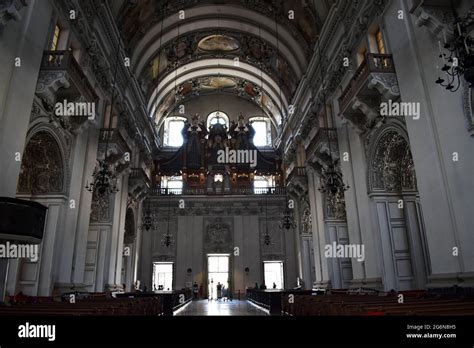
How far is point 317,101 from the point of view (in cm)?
1450

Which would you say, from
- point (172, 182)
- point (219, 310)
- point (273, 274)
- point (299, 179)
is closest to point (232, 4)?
point (299, 179)

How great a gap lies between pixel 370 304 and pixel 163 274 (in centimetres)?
1922

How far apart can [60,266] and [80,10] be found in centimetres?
780

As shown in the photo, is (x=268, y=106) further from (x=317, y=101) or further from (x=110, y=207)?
(x=110, y=207)

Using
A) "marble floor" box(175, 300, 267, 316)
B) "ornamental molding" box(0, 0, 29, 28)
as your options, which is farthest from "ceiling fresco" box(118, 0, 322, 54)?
"marble floor" box(175, 300, 267, 316)

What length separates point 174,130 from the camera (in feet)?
86.4

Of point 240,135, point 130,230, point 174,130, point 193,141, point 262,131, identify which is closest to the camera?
point 130,230

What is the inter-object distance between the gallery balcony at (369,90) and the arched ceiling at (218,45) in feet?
19.2

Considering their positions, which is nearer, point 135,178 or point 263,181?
point 135,178

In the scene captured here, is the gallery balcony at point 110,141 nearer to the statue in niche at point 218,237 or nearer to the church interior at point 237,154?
the church interior at point 237,154

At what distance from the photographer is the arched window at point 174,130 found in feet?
85.5

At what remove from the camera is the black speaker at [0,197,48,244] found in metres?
5.35

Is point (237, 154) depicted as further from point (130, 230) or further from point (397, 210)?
point (397, 210)

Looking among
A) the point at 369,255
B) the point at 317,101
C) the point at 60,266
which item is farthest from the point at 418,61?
the point at 60,266
